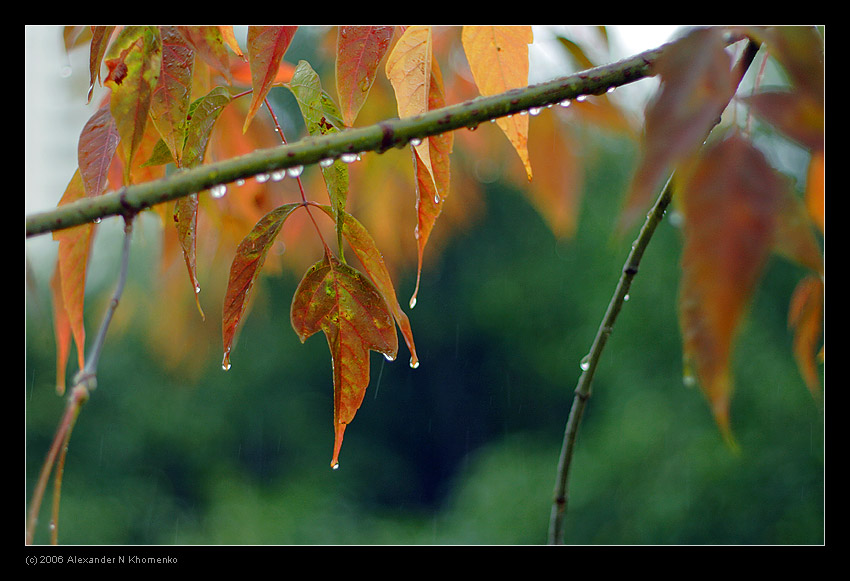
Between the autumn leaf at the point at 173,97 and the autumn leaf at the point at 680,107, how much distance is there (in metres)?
0.26

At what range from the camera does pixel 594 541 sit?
3664 mm

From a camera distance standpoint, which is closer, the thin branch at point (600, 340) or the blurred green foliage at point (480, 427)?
the thin branch at point (600, 340)

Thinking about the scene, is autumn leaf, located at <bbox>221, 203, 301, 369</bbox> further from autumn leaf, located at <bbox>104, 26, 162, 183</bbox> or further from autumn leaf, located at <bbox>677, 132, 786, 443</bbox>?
autumn leaf, located at <bbox>677, 132, 786, 443</bbox>

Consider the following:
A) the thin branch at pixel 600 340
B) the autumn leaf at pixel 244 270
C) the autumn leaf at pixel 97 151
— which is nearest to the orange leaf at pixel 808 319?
the thin branch at pixel 600 340

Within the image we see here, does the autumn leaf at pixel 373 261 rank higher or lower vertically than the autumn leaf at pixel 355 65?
lower

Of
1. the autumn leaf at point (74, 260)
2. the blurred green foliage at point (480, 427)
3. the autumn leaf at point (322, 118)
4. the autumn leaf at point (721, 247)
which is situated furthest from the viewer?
the blurred green foliage at point (480, 427)

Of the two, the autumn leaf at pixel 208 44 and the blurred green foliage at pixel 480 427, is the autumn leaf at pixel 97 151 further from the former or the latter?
the blurred green foliage at pixel 480 427

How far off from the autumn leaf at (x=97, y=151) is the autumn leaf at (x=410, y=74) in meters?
0.17

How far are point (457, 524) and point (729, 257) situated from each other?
4.65 meters

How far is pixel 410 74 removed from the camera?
1.37 feet

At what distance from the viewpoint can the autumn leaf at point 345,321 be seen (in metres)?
0.39

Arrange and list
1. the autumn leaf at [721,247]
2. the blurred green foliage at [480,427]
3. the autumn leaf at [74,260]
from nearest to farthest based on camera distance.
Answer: the autumn leaf at [721,247]
the autumn leaf at [74,260]
the blurred green foliage at [480,427]

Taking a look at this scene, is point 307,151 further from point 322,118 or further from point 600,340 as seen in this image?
point 600,340
